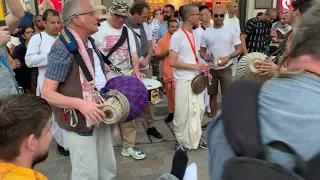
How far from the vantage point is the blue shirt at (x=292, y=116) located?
35.2 inches

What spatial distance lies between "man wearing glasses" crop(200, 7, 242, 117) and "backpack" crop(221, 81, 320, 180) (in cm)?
373

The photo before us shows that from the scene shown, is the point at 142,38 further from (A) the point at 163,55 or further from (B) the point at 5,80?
(B) the point at 5,80

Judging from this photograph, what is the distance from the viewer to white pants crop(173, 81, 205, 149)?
3.96 m

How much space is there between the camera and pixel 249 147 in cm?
89

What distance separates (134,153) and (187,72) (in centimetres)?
121

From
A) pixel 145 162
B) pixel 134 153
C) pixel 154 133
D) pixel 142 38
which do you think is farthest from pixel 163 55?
pixel 145 162

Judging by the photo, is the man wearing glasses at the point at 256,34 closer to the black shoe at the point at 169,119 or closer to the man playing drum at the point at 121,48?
the black shoe at the point at 169,119

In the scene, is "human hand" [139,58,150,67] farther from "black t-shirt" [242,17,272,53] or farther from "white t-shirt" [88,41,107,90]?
"black t-shirt" [242,17,272,53]

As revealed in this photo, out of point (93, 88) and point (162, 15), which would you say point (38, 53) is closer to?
point (93, 88)

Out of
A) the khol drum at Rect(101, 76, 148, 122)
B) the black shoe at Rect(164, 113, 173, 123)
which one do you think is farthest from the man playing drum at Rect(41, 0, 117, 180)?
the black shoe at Rect(164, 113, 173, 123)

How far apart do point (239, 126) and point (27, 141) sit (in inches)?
41.7

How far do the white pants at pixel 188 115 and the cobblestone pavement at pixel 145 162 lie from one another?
0.19 meters

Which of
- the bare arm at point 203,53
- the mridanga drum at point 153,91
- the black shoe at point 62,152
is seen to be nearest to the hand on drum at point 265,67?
the mridanga drum at point 153,91

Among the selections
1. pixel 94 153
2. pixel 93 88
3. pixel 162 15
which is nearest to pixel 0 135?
pixel 93 88
